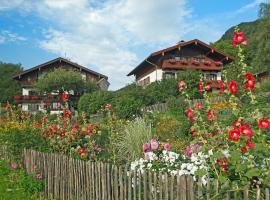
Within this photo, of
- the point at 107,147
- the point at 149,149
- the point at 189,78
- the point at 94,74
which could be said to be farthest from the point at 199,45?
the point at 149,149

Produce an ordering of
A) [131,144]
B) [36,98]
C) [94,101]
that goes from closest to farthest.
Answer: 1. [131,144]
2. [94,101]
3. [36,98]

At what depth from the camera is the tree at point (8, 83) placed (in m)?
71.6

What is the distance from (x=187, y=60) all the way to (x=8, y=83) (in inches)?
1819

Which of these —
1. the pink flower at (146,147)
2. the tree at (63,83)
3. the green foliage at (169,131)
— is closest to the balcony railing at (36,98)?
the tree at (63,83)

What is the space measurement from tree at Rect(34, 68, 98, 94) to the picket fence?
38.4m

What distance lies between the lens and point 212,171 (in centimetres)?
459

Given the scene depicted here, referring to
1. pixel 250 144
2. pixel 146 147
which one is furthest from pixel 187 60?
pixel 250 144

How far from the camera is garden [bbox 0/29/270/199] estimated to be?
3.91 metres

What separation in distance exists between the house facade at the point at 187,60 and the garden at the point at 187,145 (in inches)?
984

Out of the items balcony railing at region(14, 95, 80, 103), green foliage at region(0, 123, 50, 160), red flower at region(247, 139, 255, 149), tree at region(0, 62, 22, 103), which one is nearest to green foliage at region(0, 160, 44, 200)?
green foliage at region(0, 123, 50, 160)

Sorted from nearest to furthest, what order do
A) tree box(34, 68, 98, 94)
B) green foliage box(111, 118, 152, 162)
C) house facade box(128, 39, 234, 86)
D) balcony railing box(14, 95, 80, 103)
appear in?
green foliage box(111, 118, 152, 162)
house facade box(128, 39, 234, 86)
tree box(34, 68, 98, 94)
balcony railing box(14, 95, 80, 103)

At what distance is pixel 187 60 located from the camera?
143 ft

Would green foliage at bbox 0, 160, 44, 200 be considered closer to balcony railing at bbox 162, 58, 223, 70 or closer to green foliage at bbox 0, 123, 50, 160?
green foliage at bbox 0, 123, 50, 160

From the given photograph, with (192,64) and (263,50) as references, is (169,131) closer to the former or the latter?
(192,64)
